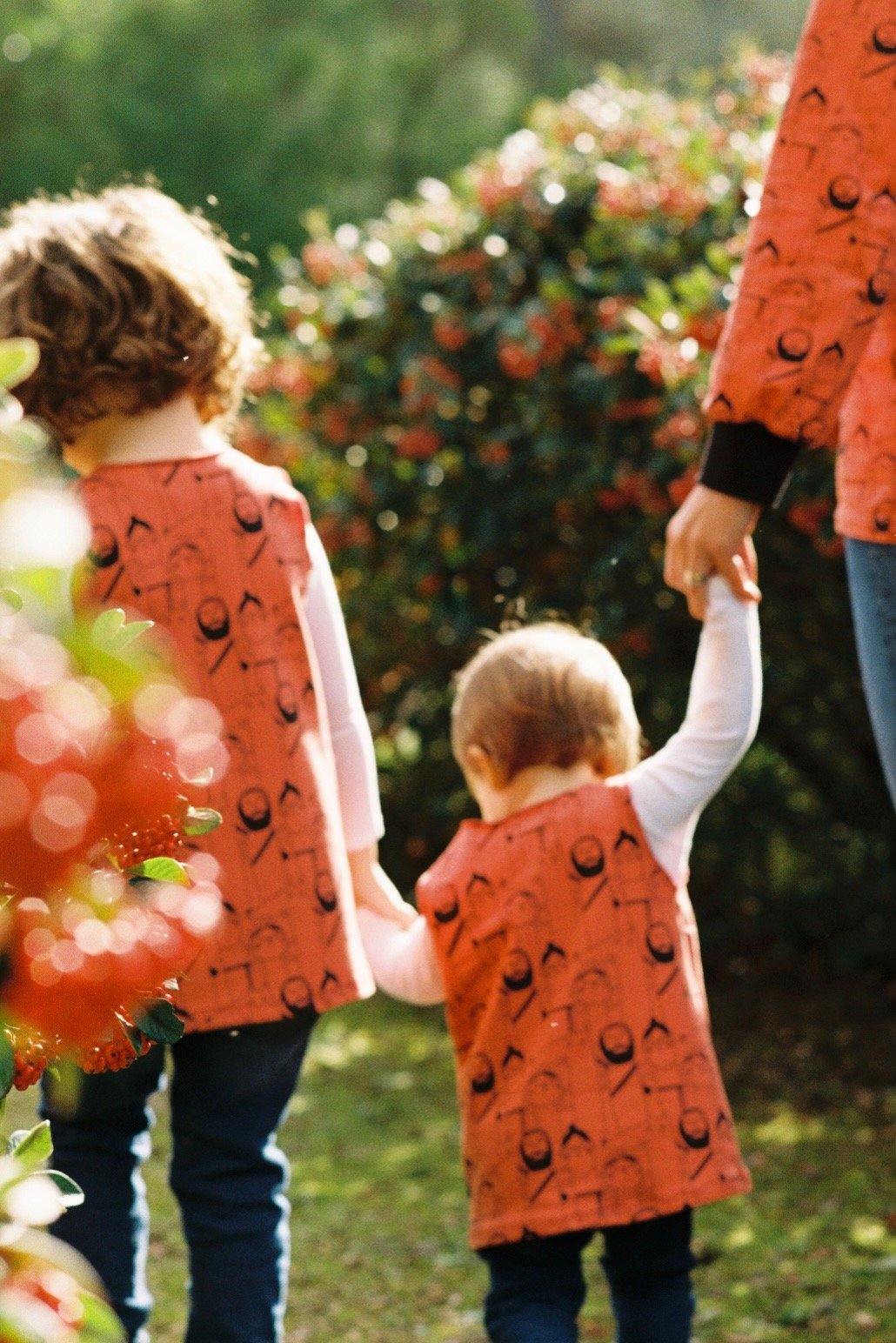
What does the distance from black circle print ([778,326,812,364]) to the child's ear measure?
0.74 metres

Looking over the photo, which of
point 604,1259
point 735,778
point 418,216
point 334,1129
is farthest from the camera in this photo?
point 735,778

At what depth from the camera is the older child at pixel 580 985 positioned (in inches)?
93.0

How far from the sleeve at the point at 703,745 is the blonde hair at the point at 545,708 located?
10cm

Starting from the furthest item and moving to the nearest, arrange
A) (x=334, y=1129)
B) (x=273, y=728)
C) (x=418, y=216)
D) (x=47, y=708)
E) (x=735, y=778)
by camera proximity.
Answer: (x=735, y=778), (x=418, y=216), (x=334, y=1129), (x=273, y=728), (x=47, y=708)

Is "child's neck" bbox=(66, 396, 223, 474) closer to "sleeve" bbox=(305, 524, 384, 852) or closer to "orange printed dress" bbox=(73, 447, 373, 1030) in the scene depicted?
"orange printed dress" bbox=(73, 447, 373, 1030)

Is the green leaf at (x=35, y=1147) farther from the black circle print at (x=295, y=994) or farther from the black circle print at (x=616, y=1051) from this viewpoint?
the black circle print at (x=616, y=1051)

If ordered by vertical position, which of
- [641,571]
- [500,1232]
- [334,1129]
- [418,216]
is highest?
[418,216]

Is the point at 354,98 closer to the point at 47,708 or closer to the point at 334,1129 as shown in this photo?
the point at 334,1129

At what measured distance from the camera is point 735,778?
219 inches

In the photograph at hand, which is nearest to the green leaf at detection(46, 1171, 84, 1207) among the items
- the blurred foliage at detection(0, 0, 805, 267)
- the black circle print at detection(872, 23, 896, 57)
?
the black circle print at detection(872, 23, 896, 57)

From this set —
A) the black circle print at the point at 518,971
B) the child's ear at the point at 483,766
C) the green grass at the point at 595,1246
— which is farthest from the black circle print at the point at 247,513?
the green grass at the point at 595,1246

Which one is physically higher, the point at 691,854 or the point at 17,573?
the point at 17,573

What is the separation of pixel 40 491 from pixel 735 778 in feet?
15.8

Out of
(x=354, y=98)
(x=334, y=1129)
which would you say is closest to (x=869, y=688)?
(x=334, y=1129)
